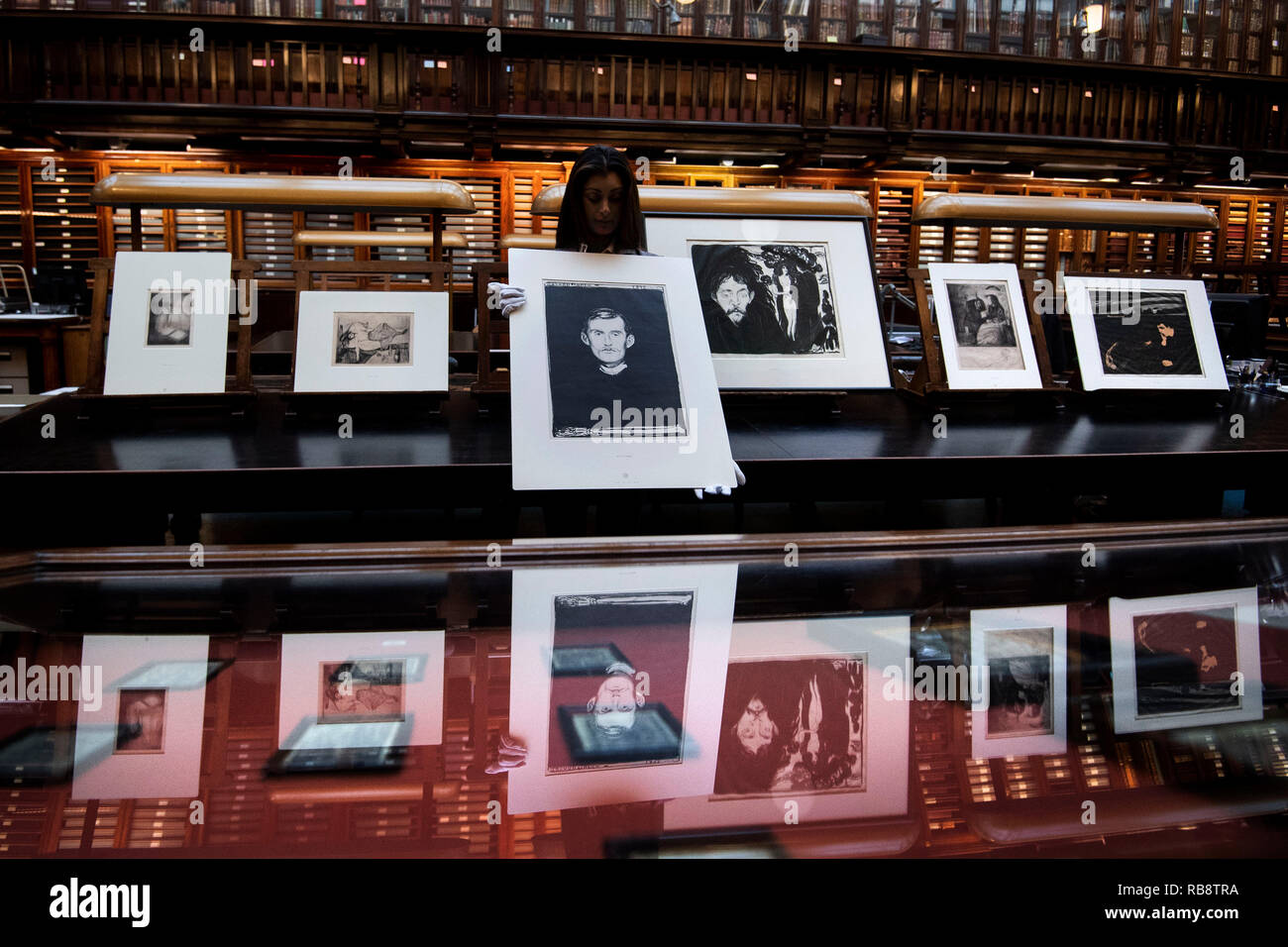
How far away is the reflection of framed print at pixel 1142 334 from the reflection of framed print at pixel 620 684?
82.2 inches

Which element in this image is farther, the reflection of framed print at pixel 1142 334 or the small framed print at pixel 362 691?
the reflection of framed print at pixel 1142 334

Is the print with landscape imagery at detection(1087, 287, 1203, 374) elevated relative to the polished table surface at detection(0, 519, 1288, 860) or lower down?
elevated

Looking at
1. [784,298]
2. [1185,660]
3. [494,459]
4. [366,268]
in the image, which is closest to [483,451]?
[494,459]

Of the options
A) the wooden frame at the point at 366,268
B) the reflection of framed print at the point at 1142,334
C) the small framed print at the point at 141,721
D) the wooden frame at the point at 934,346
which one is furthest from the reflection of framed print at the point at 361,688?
the reflection of framed print at the point at 1142,334

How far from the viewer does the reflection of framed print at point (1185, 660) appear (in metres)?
0.91

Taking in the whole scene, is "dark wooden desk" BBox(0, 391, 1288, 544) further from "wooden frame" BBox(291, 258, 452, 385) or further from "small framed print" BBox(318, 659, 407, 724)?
"small framed print" BBox(318, 659, 407, 724)

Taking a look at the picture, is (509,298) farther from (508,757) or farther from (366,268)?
(508,757)

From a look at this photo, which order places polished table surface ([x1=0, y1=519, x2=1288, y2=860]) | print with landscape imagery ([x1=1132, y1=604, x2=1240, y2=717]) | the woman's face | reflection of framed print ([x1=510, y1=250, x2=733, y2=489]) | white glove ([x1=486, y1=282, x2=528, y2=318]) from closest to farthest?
polished table surface ([x1=0, y1=519, x2=1288, y2=860]) → print with landscape imagery ([x1=1132, y1=604, x2=1240, y2=717]) → reflection of framed print ([x1=510, y1=250, x2=733, y2=489]) → white glove ([x1=486, y1=282, x2=528, y2=318]) → the woman's face

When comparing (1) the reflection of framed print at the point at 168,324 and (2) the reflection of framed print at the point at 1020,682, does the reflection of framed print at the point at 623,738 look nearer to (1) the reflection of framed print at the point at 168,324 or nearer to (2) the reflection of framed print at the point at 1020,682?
(2) the reflection of framed print at the point at 1020,682

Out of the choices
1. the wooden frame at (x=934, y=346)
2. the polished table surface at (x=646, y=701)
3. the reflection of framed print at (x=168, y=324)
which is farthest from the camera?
the wooden frame at (x=934, y=346)

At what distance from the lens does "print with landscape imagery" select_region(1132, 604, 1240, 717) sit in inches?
36.8

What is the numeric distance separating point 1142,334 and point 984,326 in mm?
550

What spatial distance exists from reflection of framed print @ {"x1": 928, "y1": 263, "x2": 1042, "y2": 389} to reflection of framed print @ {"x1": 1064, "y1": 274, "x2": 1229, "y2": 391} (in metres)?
0.17

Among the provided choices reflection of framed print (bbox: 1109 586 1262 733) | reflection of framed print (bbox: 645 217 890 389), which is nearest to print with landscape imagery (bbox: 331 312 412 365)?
reflection of framed print (bbox: 645 217 890 389)
